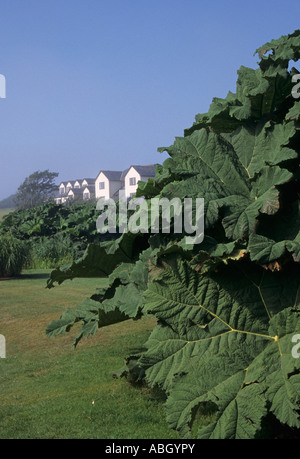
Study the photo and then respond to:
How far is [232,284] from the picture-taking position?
3.47m

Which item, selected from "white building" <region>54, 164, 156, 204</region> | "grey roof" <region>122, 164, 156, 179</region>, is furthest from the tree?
"grey roof" <region>122, 164, 156, 179</region>

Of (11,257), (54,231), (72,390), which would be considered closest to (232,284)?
(72,390)

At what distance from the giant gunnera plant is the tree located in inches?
3305

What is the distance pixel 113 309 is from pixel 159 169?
155 centimetres

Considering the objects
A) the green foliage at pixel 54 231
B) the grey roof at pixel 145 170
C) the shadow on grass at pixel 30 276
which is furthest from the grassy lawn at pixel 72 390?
the grey roof at pixel 145 170

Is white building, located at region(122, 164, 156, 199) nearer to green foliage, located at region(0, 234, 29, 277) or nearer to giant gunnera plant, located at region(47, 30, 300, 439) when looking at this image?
green foliage, located at region(0, 234, 29, 277)

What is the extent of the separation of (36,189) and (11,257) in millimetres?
75590

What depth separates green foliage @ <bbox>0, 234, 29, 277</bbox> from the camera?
50.0 ft

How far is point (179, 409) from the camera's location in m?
3.02

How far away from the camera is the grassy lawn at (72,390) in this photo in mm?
3926

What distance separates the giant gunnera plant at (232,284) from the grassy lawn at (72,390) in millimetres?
699

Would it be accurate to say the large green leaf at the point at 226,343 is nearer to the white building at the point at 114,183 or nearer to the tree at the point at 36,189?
the white building at the point at 114,183

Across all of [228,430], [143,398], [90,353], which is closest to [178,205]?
[228,430]
